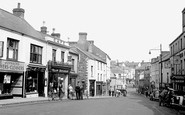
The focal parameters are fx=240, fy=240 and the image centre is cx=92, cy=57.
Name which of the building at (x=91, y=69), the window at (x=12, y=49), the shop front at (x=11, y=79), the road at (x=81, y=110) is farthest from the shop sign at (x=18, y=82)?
the building at (x=91, y=69)

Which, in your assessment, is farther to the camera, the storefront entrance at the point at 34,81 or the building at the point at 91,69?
the building at the point at 91,69

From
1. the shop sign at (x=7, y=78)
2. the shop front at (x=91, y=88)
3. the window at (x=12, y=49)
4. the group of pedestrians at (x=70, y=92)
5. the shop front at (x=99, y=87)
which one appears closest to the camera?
the shop sign at (x=7, y=78)

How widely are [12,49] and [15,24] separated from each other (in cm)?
369

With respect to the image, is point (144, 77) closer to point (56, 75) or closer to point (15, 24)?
point (56, 75)

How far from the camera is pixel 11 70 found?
2347 cm

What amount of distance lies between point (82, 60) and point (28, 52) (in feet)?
67.0

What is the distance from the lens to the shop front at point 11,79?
2267 centimetres

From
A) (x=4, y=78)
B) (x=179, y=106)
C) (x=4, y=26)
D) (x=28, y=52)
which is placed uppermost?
(x=4, y=26)

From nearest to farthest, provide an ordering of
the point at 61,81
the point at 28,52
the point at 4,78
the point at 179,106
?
the point at 179,106 → the point at 4,78 → the point at 28,52 → the point at 61,81

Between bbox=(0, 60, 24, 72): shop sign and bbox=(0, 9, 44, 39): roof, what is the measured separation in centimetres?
342

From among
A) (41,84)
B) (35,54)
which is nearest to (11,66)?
(35,54)

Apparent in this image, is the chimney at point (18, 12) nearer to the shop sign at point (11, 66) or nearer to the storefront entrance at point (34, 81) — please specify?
the storefront entrance at point (34, 81)

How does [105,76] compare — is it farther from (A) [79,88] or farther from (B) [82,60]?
(A) [79,88]

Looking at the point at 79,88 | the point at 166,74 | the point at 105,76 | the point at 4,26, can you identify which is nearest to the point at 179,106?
the point at 79,88
